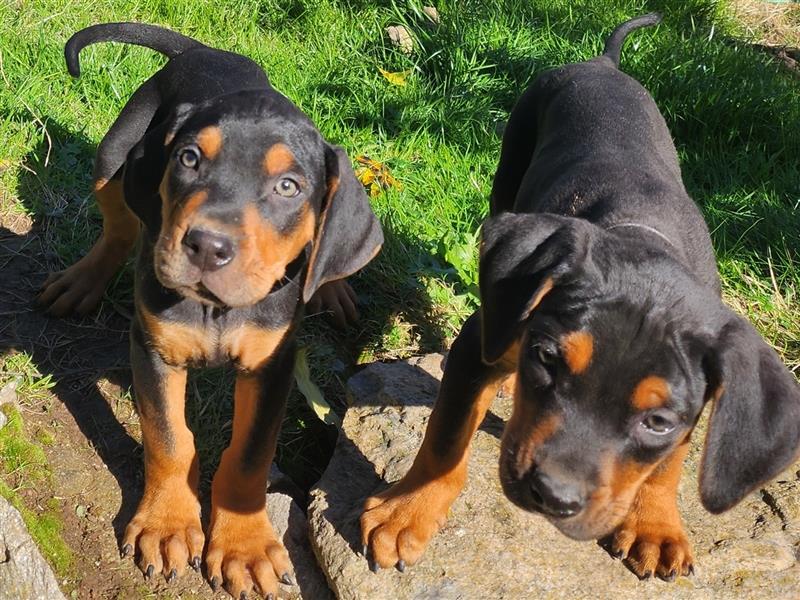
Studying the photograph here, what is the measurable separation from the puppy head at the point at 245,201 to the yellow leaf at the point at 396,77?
131 inches

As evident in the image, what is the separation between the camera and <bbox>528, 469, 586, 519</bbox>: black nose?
3.04m

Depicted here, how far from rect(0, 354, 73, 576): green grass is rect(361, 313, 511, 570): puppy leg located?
3.79ft

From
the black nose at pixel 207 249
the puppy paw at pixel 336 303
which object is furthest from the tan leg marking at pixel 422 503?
the puppy paw at pixel 336 303

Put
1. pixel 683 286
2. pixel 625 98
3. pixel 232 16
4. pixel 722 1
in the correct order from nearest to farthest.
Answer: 1. pixel 683 286
2. pixel 625 98
3. pixel 232 16
4. pixel 722 1

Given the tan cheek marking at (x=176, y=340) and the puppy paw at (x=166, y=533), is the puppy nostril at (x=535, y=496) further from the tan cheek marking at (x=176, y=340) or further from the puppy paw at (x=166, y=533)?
the puppy paw at (x=166, y=533)

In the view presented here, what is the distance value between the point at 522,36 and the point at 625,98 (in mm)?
2900

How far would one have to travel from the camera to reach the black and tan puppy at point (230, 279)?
338 centimetres

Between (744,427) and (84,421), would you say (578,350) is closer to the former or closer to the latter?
(744,427)

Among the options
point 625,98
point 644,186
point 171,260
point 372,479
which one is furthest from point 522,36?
point 171,260

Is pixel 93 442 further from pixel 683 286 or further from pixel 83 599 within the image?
pixel 683 286

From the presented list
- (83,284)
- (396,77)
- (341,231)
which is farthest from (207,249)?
(396,77)

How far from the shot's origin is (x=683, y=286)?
3.29 meters

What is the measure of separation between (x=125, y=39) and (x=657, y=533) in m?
3.30

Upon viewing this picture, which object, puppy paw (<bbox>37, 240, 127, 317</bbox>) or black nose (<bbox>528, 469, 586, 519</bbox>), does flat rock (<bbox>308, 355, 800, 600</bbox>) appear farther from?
puppy paw (<bbox>37, 240, 127, 317</bbox>)
